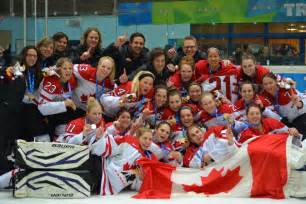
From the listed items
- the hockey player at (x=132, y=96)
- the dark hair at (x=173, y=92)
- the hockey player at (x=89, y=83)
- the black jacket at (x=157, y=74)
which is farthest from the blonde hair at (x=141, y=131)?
the black jacket at (x=157, y=74)

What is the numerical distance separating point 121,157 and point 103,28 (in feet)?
15.5

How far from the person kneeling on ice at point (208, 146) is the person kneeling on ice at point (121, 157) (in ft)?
1.26

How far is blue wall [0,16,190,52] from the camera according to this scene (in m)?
9.97

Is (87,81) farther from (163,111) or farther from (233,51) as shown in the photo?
(233,51)

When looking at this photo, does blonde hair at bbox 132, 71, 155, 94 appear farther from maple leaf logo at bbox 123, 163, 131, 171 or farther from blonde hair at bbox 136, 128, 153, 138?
maple leaf logo at bbox 123, 163, 131, 171

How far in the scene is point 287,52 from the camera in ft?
34.3

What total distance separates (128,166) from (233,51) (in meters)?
4.88

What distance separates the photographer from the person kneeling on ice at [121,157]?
5605 millimetres

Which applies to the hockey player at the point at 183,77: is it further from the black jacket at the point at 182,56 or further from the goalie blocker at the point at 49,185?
the goalie blocker at the point at 49,185

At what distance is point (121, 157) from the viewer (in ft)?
18.8

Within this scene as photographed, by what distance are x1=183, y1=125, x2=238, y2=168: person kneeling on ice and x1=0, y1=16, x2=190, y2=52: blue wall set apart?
165 inches

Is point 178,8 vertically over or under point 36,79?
over

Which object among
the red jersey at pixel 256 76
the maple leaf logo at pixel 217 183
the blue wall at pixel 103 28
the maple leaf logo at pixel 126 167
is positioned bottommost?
the maple leaf logo at pixel 217 183

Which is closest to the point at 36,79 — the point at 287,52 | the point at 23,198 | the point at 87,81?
the point at 87,81
